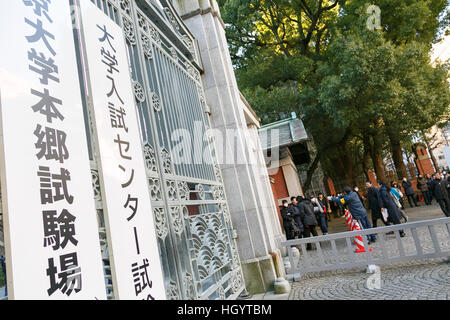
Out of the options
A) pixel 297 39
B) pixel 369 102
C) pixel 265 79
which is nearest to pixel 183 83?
pixel 369 102

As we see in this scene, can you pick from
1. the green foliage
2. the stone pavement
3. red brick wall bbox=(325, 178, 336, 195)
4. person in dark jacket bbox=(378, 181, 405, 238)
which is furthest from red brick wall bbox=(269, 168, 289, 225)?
red brick wall bbox=(325, 178, 336, 195)

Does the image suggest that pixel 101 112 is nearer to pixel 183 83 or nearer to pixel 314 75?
pixel 183 83

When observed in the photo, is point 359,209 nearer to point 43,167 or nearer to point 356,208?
point 356,208

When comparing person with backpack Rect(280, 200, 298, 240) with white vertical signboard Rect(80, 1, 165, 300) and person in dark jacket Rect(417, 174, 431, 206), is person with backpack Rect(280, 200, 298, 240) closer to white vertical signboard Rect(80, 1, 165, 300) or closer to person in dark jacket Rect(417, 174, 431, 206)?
white vertical signboard Rect(80, 1, 165, 300)

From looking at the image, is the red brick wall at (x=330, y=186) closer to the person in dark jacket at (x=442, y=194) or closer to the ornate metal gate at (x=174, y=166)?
the person in dark jacket at (x=442, y=194)

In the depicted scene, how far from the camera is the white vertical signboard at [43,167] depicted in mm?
1667

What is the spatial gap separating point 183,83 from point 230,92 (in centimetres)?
135

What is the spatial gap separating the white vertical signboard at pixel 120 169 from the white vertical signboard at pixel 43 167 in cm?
27

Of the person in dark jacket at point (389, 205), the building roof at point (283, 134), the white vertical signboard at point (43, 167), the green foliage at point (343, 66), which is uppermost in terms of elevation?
the green foliage at point (343, 66)

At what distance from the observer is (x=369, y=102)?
14852mm

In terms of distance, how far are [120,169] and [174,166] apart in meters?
1.31

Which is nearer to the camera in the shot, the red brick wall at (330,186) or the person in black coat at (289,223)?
the person in black coat at (289,223)

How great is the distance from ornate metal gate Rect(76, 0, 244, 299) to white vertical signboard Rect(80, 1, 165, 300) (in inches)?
4.5

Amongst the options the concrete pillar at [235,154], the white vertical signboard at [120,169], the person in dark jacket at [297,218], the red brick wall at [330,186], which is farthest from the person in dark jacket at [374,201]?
the red brick wall at [330,186]
